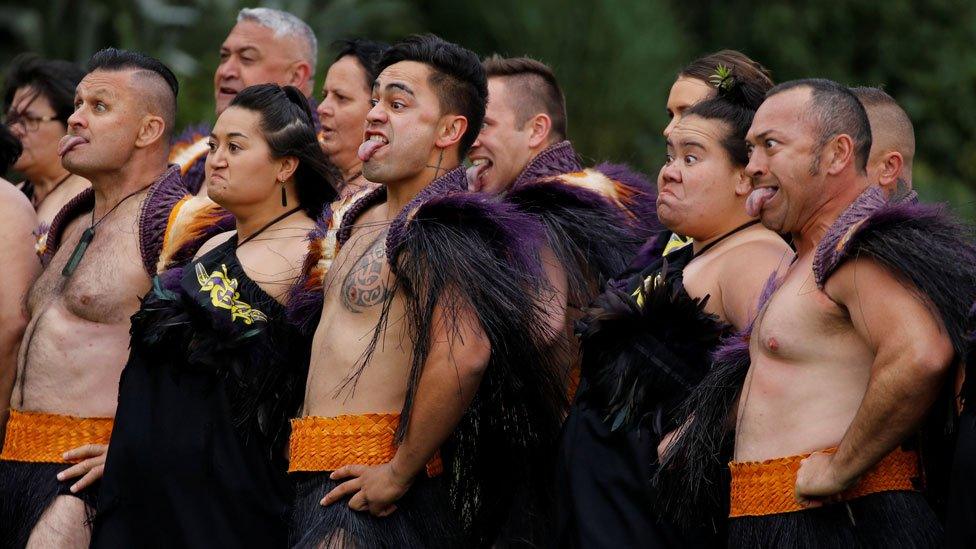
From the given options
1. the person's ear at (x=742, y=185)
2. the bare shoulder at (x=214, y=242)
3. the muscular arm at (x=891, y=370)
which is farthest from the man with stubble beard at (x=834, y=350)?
the bare shoulder at (x=214, y=242)

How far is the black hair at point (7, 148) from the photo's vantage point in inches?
271

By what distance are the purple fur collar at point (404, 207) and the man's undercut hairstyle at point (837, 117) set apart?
4.01 feet

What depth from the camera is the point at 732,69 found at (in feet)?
17.8

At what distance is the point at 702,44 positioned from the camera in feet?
60.7

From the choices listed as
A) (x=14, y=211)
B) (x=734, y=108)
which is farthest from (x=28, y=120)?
(x=734, y=108)

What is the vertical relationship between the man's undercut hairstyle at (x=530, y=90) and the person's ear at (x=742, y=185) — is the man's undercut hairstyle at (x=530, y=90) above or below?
below

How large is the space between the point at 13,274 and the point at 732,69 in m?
3.17

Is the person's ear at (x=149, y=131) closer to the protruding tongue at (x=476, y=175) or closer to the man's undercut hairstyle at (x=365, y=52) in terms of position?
the man's undercut hairstyle at (x=365, y=52)

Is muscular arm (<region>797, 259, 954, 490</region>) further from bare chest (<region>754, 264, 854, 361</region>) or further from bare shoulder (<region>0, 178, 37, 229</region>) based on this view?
bare shoulder (<region>0, 178, 37, 229</region>)

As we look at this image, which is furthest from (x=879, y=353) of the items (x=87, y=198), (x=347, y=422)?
(x=87, y=198)

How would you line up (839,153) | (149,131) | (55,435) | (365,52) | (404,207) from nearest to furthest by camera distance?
(839,153), (404,207), (55,435), (149,131), (365,52)

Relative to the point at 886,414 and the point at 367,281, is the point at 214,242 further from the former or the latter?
the point at 886,414

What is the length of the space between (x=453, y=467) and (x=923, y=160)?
41.8 ft

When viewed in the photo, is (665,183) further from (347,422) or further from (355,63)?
(355,63)
